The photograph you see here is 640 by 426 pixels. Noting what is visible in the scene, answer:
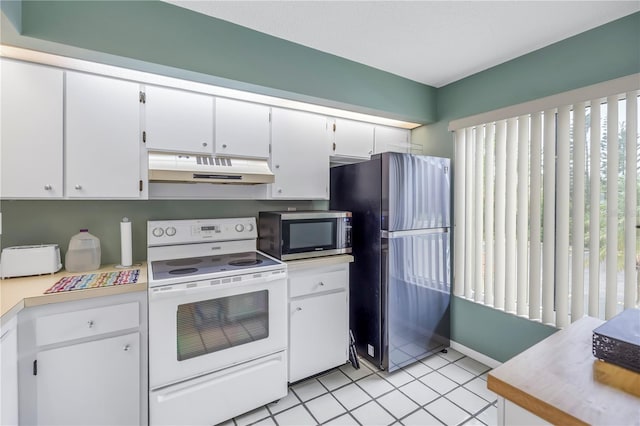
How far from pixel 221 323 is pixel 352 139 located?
1880 mm

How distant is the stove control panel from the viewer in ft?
6.94

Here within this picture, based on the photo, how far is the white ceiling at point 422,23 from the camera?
168 centimetres

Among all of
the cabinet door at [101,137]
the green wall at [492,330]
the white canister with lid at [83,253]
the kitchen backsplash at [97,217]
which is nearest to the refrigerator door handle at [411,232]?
the green wall at [492,330]

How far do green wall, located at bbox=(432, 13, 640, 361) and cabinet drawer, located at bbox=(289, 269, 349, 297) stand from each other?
119cm

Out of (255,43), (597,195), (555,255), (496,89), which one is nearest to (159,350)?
(255,43)

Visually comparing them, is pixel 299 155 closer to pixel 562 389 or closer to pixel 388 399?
pixel 388 399

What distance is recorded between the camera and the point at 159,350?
1.61 m

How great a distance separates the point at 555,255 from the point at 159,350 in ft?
8.59

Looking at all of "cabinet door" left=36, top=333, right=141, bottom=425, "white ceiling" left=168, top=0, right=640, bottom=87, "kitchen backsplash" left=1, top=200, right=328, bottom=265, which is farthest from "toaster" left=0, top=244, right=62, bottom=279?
"white ceiling" left=168, top=0, right=640, bottom=87

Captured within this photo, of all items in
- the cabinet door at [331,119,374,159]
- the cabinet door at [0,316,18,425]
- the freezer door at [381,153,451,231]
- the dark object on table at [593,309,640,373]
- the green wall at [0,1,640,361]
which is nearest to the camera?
the dark object on table at [593,309,640,373]

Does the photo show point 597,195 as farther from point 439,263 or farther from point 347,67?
point 347,67

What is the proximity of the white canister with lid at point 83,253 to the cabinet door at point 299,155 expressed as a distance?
1.24 meters

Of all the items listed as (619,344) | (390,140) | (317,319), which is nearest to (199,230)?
(317,319)

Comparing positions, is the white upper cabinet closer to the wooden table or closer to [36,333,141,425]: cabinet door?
the wooden table
